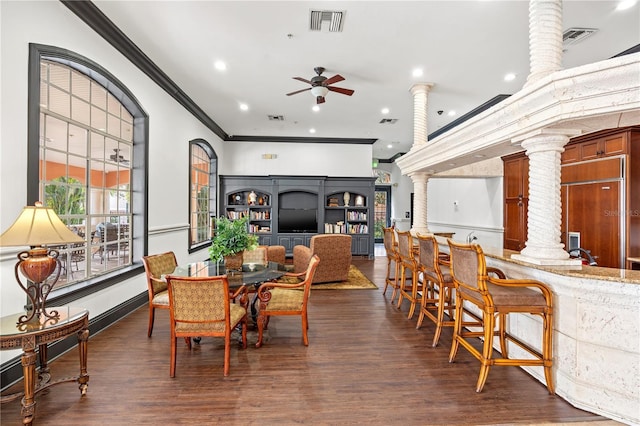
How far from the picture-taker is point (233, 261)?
3.38 metres

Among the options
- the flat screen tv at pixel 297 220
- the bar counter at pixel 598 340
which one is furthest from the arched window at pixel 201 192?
the bar counter at pixel 598 340

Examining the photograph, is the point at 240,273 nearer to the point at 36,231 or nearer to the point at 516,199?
the point at 36,231

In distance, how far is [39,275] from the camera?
2.08 m

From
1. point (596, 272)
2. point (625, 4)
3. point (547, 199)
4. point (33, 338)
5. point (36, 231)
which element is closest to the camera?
point (33, 338)

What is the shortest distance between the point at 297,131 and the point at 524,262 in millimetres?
6670

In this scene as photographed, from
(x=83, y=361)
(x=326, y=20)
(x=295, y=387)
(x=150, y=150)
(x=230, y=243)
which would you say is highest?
(x=326, y=20)

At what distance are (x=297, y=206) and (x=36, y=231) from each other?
722 centimetres

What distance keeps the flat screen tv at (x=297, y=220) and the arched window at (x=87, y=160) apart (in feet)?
15.3

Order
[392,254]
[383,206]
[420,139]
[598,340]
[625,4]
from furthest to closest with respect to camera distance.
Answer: [383,206], [420,139], [392,254], [625,4], [598,340]

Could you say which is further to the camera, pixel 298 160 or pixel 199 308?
pixel 298 160

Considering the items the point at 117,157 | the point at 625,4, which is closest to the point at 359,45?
the point at 625,4

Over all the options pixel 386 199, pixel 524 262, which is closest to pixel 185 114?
pixel 524 262

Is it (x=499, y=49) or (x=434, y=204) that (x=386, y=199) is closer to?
(x=434, y=204)

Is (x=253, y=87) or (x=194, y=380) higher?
(x=253, y=87)
